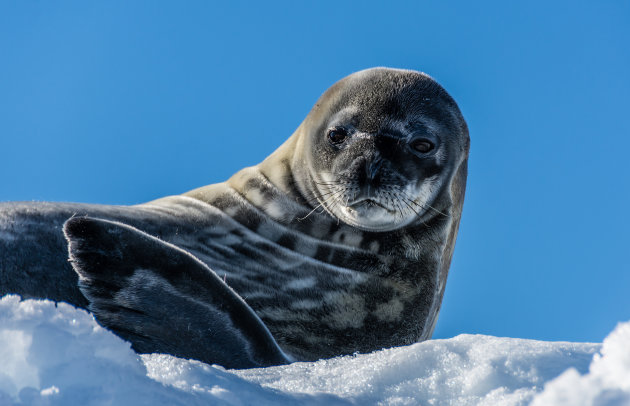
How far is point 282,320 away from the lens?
408 centimetres

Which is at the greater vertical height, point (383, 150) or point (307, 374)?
point (383, 150)

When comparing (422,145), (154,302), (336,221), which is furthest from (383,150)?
(154,302)

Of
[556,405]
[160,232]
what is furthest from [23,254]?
[556,405]

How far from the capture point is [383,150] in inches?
169

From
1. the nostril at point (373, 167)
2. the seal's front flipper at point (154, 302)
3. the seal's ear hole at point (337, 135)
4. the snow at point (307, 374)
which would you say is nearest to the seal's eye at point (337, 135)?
the seal's ear hole at point (337, 135)

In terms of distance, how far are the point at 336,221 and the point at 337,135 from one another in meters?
0.55

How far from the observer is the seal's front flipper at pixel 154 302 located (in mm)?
2906

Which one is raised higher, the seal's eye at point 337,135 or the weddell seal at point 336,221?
the seal's eye at point 337,135

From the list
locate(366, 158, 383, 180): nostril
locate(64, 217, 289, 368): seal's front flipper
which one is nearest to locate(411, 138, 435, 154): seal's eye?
locate(366, 158, 383, 180): nostril

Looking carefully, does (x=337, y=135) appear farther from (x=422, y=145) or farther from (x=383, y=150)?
(x=422, y=145)

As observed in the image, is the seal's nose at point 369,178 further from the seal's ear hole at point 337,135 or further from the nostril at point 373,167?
the seal's ear hole at point 337,135

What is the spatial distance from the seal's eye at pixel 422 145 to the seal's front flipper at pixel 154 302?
6.21 feet

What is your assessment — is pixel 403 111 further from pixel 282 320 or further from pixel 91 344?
pixel 91 344

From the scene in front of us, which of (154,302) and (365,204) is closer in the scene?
(154,302)
